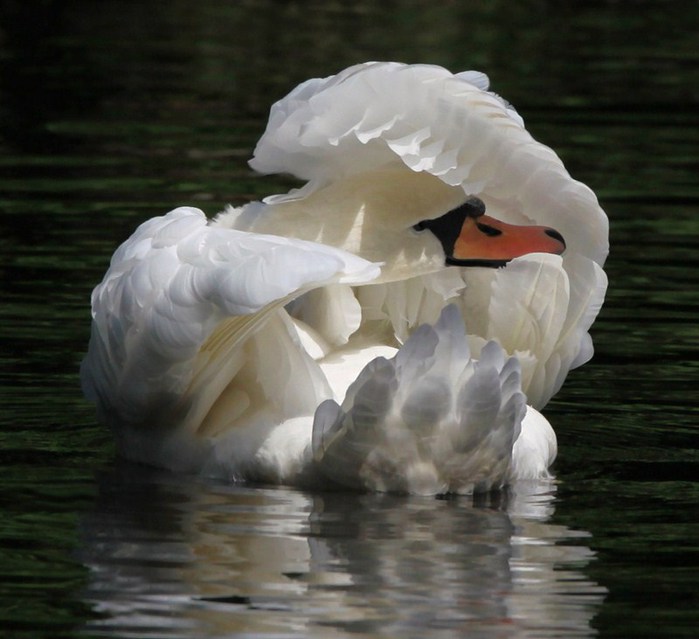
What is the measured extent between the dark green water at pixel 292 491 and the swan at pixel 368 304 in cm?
20

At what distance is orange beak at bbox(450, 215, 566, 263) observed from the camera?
7105 millimetres

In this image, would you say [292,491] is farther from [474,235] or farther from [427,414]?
[474,235]

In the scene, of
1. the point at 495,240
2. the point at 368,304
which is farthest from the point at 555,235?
the point at 368,304

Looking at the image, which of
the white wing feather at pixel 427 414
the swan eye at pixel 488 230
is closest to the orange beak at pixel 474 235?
the swan eye at pixel 488 230

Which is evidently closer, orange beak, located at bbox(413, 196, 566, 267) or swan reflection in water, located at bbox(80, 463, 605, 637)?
swan reflection in water, located at bbox(80, 463, 605, 637)

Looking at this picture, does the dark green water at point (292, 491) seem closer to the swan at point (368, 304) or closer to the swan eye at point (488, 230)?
the swan at point (368, 304)

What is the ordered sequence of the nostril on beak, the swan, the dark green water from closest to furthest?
the dark green water → the swan → the nostril on beak

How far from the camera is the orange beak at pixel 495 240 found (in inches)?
280

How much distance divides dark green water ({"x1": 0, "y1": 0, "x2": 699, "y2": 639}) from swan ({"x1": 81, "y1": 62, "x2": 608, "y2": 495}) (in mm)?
198

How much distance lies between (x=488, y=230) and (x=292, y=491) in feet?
4.02

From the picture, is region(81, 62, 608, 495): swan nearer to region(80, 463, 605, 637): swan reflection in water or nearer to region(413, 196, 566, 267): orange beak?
region(413, 196, 566, 267): orange beak

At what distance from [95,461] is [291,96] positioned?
168 centimetres

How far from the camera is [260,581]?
5.90 metres

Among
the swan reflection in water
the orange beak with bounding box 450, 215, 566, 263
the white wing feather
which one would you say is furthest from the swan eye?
the swan reflection in water
